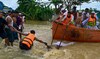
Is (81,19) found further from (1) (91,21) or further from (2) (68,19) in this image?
(2) (68,19)

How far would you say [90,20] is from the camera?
48.5 ft

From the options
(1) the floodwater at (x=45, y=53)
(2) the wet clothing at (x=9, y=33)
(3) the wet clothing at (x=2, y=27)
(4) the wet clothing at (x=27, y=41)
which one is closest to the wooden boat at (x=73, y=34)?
(1) the floodwater at (x=45, y=53)

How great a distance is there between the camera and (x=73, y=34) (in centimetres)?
1427

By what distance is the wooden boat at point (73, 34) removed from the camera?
1404 cm

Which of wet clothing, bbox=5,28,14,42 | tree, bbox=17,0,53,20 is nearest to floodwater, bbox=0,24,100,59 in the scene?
wet clothing, bbox=5,28,14,42

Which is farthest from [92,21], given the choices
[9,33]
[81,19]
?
[9,33]

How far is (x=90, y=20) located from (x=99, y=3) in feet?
68.4

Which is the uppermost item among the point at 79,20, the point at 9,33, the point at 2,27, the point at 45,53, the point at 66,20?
the point at 2,27

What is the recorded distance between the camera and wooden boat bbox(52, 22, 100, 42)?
46.1 ft

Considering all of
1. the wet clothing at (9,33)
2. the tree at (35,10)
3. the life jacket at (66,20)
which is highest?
the wet clothing at (9,33)

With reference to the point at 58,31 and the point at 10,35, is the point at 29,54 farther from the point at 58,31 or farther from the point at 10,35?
the point at 58,31

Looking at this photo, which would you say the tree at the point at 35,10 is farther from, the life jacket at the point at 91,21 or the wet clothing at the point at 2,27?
the wet clothing at the point at 2,27

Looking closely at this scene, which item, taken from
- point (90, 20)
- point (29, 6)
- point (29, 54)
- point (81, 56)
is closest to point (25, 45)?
point (29, 54)

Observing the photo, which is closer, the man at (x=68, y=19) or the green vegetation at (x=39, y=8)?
the man at (x=68, y=19)
